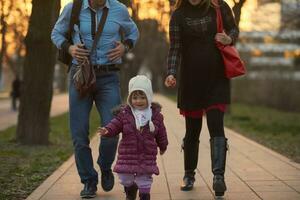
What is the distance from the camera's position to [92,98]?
5.93 m

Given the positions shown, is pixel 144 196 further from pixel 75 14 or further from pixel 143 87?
pixel 75 14

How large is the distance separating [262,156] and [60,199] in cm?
412

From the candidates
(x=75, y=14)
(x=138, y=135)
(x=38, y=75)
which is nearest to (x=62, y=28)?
(x=75, y=14)

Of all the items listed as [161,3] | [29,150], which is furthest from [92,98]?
[161,3]

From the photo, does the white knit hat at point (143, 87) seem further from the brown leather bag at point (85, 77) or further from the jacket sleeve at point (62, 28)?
the jacket sleeve at point (62, 28)

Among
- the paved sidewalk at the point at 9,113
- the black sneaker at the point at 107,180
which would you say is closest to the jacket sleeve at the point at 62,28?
the black sneaker at the point at 107,180

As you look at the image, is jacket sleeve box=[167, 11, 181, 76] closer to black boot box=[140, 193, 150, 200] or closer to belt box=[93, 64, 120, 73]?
belt box=[93, 64, 120, 73]

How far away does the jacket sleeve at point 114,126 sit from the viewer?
5277 mm

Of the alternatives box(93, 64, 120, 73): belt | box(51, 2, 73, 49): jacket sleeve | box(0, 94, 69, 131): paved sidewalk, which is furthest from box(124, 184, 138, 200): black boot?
box(0, 94, 69, 131): paved sidewalk

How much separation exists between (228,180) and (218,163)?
1.35 m

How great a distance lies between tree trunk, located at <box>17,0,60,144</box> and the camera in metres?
11.2

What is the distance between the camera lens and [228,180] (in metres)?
6.96

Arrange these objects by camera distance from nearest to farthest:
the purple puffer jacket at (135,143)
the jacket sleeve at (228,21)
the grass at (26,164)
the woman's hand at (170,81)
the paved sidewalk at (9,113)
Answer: the purple puffer jacket at (135,143), the woman's hand at (170,81), the jacket sleeve at (228,21), the grass at (26,164), the paved sidewalk at (9,113)

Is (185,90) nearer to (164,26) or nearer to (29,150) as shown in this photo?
(29,150)
